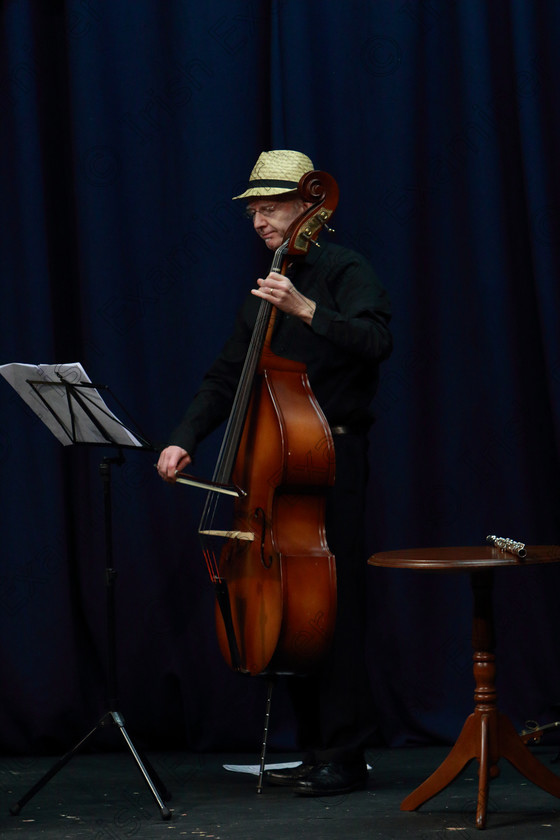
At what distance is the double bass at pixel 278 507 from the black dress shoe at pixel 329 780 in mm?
380

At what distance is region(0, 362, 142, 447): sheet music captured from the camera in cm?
270

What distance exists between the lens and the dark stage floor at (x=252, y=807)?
8.54ft

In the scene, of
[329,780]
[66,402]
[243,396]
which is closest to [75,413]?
[66,402]

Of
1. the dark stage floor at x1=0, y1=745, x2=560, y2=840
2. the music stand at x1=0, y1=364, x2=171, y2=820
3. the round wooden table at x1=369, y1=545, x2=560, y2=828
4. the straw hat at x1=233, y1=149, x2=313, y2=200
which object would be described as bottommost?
the dark stage floor at x1=0, y1=745, x2=560, y2=840

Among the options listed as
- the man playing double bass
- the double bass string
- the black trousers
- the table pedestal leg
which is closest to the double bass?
the double bass string

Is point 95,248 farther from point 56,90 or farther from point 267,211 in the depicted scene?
point 267,211

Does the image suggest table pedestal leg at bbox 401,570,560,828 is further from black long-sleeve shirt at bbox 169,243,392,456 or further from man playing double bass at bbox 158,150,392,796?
black long-sleeve shirt at bbox 169,243,392,456

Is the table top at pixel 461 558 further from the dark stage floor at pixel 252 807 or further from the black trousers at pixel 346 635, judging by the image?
the dark stage floor at pixel 252 807

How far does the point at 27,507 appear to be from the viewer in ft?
12.4

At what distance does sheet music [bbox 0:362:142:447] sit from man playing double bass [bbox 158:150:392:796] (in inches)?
11.2

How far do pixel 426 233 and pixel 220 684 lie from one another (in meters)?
1.59

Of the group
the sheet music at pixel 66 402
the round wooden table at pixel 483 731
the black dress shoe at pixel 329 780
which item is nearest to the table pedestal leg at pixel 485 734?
the round wooden table at pixel 483 731

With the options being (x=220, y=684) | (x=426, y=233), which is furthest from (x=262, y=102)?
(x=220, y=684)

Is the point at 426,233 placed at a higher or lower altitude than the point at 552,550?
higher
